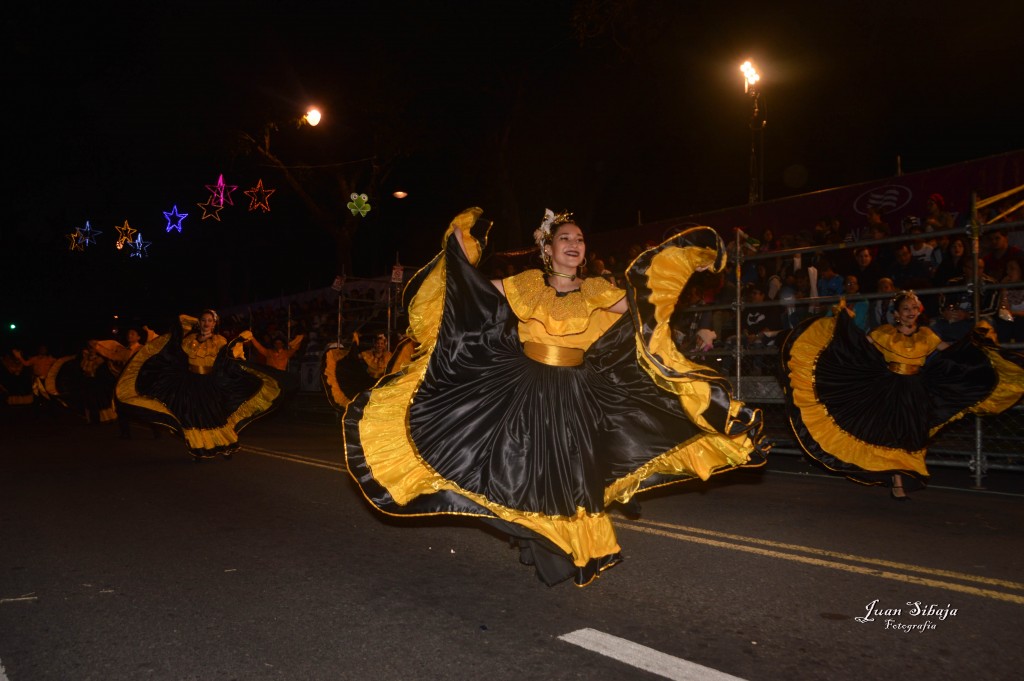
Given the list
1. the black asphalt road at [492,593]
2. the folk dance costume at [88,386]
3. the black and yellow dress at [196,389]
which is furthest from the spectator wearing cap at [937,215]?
the folk dance costume at [88,386]

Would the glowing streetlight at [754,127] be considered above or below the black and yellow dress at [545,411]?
above

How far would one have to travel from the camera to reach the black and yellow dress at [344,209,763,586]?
427 centimetres

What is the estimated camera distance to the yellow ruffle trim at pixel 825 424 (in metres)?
6.80

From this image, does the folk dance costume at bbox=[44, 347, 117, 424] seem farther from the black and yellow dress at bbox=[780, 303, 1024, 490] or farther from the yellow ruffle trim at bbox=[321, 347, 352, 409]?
the black and yellow dress at bbox=[780, 303, 1024, 490]

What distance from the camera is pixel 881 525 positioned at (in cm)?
575

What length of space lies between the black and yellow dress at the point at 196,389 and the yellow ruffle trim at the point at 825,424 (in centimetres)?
630

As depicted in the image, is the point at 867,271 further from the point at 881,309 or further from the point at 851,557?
the point at 851,557

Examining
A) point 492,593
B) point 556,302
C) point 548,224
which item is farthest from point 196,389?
point 492,593

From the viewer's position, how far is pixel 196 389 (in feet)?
32.3

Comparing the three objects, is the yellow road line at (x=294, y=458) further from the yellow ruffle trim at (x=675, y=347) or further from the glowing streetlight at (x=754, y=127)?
the glowing streetlight at (x=754, y=127)

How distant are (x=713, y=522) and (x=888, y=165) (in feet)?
64.0

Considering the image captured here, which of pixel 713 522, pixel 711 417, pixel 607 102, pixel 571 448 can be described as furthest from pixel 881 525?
pixel 607 102

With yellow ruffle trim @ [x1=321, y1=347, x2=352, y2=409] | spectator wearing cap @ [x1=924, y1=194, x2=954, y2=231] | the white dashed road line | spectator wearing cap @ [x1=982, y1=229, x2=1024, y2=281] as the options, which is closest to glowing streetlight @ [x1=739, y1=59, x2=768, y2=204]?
spectator wearing cap @ [x1=924, y1=194, x2=954, y2=231]

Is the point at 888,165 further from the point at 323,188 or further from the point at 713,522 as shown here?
the point at 713,522
